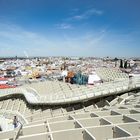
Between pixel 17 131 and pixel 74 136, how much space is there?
284cm

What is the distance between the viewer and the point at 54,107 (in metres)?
24.1

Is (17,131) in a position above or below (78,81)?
above

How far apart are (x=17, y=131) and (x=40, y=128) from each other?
128 cm

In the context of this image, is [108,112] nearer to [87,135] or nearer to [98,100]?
[87,135]

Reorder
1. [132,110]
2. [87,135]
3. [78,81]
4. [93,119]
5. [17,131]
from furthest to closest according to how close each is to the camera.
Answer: [78,81], [132,110], [93,119], [17,131], [87,135]

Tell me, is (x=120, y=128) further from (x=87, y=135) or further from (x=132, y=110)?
(x=132, y=110)

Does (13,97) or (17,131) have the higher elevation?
(17,131)

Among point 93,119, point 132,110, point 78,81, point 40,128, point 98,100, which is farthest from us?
point 78,81

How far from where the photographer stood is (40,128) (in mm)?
12422

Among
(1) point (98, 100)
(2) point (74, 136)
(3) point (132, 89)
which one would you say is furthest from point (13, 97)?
(2) point (74, 136)

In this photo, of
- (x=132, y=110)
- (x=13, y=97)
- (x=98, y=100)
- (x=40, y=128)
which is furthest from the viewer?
(x=13, y=97)

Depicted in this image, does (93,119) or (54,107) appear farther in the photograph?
(54,107)

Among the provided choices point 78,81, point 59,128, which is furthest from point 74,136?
point 78,81

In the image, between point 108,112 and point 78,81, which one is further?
Answer: point 78,81
